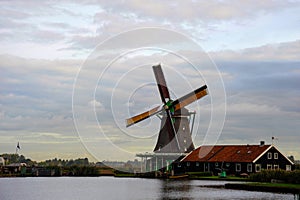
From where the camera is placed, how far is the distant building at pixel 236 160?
53.2 metres

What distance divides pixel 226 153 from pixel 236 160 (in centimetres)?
246

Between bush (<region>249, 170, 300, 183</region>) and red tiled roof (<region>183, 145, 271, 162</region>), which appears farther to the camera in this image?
red tiled roof (<region>183, 145, 271, 162</region>)

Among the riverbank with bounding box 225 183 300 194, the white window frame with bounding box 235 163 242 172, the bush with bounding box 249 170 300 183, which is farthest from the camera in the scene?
the white window frame with bounding box 235 163 242 172

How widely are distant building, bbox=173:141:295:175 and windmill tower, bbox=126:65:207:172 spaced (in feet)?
7.37

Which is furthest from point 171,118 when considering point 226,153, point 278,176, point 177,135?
point 278,176

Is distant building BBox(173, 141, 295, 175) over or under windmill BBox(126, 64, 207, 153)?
under

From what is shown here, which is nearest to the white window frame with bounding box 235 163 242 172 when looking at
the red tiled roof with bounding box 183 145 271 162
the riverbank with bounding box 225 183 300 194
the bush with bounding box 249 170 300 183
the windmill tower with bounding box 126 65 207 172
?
the red tiled roof with bounding box 183 145 271 162

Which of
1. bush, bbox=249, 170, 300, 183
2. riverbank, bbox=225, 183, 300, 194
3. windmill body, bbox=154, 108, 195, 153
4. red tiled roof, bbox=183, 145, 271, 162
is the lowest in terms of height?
riverbank, bbox=225, 183, 300, 194

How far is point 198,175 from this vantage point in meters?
53.7

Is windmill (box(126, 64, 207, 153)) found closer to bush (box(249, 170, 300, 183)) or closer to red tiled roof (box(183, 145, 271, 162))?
red tiled roof (box(183, 145, 271, 162))

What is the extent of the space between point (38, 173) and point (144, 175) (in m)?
16.2

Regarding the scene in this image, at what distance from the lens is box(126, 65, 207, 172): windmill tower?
2114 inches

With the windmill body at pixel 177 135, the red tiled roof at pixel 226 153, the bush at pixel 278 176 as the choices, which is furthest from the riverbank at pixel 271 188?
the windmill body at pixel 177 135

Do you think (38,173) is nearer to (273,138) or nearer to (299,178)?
(273,138)
